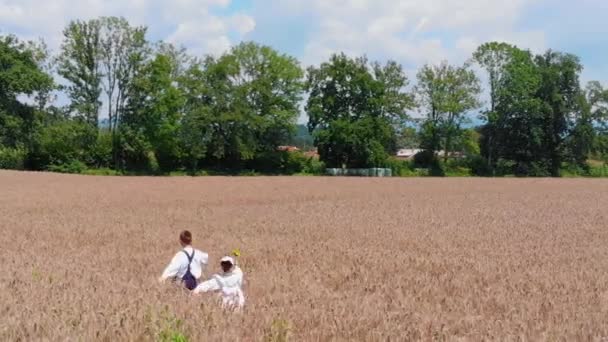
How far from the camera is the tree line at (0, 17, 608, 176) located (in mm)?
60656

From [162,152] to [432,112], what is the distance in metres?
31.4

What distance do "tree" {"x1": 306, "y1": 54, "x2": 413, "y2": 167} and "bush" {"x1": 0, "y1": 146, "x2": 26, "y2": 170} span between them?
30.2m

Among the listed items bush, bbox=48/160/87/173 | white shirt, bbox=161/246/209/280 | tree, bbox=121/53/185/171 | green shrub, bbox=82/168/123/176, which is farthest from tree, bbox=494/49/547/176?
white shirt, bbox=161/246/209/280

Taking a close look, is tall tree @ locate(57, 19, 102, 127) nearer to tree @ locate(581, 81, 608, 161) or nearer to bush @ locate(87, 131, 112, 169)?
bush @ locate(87, 131, 112, 169)

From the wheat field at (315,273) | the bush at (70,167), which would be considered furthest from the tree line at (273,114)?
the wheat field at (315,273)

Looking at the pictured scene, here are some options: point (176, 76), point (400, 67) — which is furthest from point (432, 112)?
point (176, 76)

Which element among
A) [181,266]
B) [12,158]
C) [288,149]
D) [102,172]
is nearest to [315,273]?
[181,266]

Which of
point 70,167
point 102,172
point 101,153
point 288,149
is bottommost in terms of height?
point 102,172

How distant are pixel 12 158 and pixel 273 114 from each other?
2612 centimetres

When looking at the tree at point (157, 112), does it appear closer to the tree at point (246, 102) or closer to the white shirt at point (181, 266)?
the tree at point (246, 102)

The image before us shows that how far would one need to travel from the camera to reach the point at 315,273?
10.5 metres

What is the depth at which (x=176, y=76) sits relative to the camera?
64.7 metres

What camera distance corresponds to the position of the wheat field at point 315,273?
18.9ft

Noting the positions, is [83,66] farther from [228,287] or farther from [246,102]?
[228,287]
